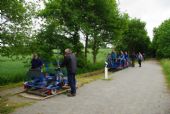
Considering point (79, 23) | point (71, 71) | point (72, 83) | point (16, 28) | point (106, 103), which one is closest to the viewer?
point (106, 103)

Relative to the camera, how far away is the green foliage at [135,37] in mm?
66850

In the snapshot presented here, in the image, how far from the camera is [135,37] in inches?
2773

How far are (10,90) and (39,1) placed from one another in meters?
5.29

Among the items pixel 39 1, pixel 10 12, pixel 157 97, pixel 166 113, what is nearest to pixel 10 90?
pixel 10 12

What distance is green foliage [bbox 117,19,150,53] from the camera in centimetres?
6685

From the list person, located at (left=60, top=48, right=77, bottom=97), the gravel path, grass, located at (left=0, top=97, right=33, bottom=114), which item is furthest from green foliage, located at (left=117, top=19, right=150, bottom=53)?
grass, located at (left=0, top=97, right=33, bottom=114)

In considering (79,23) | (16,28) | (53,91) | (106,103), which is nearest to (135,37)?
(79,23)

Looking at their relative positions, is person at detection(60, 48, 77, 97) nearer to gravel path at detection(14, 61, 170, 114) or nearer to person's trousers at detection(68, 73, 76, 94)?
person's trousers at detection(68, 73, 76, 94)

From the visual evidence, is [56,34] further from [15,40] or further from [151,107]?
[151,107]

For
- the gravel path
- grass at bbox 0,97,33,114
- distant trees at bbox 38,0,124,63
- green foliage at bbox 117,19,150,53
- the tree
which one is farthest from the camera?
green foliage at bbox 117,19,150,53

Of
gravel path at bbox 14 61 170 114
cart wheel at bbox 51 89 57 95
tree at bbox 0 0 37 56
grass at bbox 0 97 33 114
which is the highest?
tree at bbox 0 0 37 56

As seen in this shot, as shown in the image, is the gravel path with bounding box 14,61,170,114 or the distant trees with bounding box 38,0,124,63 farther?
the distant trees with bounding box 38,0,124,63

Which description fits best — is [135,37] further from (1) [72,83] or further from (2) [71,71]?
(1) [72,83]

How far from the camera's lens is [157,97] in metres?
13.7
